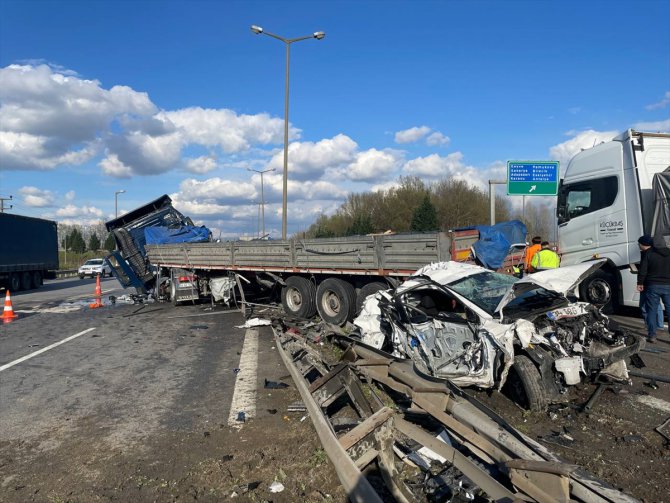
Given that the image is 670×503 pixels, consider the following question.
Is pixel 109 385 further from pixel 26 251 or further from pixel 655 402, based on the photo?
pixel 26 251

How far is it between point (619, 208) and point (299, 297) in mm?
6925

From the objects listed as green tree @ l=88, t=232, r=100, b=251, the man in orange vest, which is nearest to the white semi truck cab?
the man in orange vest

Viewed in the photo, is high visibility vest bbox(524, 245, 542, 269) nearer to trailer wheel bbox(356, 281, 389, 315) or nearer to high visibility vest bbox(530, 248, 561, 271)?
high visibility vest bbox(530, 248, 561, 271)

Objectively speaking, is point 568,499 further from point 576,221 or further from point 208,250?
point 208,250

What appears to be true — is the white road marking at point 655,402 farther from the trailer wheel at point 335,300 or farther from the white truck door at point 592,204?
the white truck door at point 592,204

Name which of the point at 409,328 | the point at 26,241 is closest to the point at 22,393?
the point at 409,328

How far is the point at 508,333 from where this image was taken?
4953 millimetres

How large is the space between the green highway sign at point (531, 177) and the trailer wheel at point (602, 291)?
22.2 ft

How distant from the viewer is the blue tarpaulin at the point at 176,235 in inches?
636

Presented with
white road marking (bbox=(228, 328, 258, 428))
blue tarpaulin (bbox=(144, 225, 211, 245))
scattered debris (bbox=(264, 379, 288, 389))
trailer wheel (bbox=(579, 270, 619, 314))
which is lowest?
white road marking (bbox=(228, 328, 258, 428))

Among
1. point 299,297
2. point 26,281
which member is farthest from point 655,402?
point 26,281

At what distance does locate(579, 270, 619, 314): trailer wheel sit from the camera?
394 inches

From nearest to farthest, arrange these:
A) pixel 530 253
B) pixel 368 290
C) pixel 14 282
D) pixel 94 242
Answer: pixel 368 290 → pixel 530 253 → pixel 14 282 → pixel 94 242

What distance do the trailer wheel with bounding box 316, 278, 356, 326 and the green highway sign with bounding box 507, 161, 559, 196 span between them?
926 centimetres
